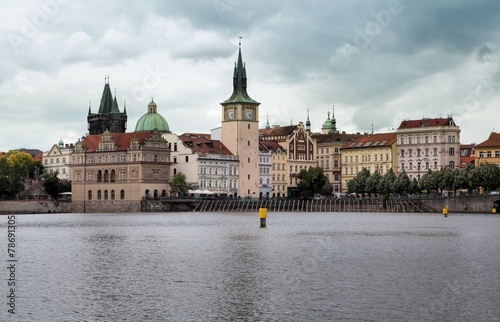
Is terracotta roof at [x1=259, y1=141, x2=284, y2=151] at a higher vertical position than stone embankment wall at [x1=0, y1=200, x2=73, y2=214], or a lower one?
higher

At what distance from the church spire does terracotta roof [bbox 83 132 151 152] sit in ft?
60.9

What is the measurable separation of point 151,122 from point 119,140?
37.6ft

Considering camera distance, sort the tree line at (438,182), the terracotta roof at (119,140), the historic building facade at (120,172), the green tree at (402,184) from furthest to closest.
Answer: the terracotta roof at (119,140), the historic building facade at (120,172), the green tree at (402,184), the tree line at (438,182)

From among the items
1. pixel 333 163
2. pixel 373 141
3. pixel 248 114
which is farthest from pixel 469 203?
pixel 333 163

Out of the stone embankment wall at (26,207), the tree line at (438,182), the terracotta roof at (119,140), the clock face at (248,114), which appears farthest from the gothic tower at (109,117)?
the tree line at (438,182)

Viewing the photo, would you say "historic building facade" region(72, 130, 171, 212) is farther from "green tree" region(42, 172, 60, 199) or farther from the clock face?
the clock face

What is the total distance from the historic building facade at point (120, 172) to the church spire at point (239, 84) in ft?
55.9

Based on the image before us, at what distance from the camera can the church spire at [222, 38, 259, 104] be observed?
6880 inches

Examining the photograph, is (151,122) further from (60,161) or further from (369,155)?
(369,155)

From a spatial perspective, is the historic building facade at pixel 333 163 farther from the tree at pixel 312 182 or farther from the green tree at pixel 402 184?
the green tree at pixel 402 184

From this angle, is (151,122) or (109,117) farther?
(109,117)

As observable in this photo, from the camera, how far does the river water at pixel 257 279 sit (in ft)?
110

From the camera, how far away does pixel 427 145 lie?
17525cm

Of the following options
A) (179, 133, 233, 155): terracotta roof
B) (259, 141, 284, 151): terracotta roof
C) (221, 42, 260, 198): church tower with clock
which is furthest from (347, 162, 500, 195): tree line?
(259, 141, 284, 151): terracotta roof
